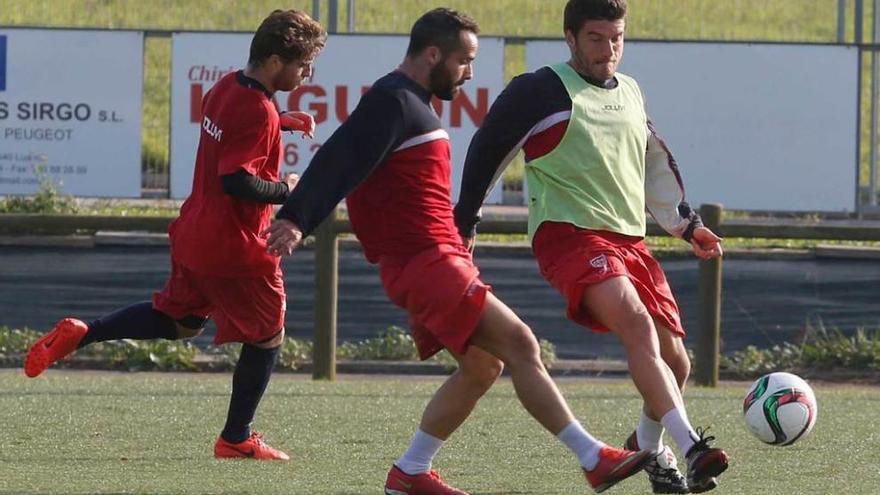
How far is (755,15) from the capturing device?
17.6 m

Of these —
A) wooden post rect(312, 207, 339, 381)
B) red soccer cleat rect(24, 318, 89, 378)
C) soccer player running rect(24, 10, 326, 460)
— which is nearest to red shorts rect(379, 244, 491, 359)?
soccer player running rect(24, 10, 326, 460)

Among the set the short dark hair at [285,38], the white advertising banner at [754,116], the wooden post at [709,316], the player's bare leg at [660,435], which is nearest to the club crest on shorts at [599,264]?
the player's bare leg at [660,435]

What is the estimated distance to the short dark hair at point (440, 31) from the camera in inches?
214

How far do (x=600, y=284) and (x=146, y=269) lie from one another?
7327mm

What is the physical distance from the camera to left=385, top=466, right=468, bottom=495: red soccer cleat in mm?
5641

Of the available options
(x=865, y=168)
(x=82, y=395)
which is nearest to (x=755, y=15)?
(x=865, y=168)

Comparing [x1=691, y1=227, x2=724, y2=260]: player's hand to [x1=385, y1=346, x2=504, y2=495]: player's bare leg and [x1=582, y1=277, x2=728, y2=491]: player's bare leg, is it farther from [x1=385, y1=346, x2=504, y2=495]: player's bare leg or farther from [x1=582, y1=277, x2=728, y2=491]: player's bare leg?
[x1=385, y1=346, x2=504, y2=495]: player's bare leg

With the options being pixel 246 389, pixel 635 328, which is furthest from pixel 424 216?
pixel 246 389

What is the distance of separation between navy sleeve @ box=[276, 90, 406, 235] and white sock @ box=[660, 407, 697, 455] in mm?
1262

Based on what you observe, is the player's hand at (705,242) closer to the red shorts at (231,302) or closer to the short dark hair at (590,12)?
the short dark hair at (590,12)

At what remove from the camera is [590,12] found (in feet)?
19.4

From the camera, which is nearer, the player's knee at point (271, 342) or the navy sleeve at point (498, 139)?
the navy sleeve at point (498, 139)

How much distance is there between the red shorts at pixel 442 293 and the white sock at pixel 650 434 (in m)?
1.01

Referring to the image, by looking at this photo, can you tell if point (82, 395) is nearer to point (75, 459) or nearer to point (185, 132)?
point (75, 459)
